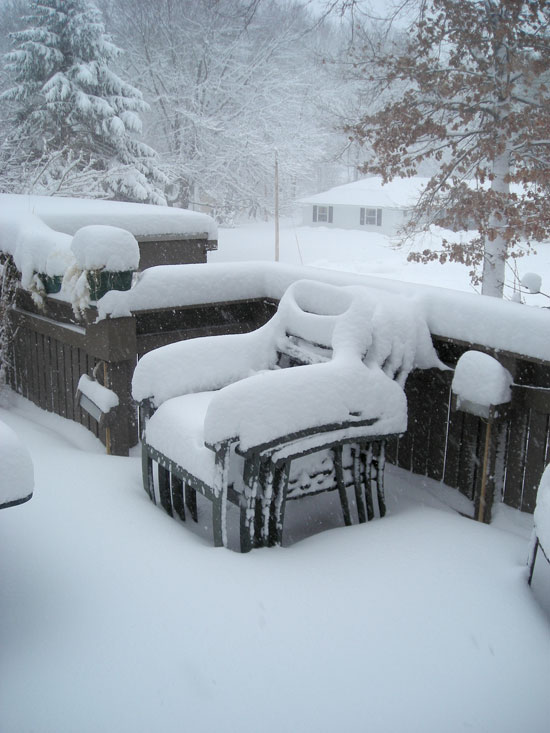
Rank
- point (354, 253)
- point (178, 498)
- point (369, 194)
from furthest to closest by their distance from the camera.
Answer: point (369, 194), point (354, 253), point (178, 498)

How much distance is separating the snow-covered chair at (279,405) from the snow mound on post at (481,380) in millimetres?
241

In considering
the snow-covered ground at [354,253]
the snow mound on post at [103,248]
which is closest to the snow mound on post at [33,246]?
the snow mound on post at [103,248]

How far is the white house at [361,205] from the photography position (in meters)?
31.8

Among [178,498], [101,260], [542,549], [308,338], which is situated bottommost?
[178,498]

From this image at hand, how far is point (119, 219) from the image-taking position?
5.59 meters

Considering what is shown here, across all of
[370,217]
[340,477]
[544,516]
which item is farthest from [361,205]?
[544,516]

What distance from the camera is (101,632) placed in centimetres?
206

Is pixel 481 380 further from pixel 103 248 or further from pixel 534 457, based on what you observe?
pixel 103 248

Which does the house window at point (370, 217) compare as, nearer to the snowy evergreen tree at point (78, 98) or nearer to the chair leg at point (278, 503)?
the snowy evergreen tree at point (78, 98)

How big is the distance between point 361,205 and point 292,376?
30510 mm

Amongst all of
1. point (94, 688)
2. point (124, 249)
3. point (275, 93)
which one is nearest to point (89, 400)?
point (124, 249)

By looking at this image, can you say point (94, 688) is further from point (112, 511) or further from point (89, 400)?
point (89, 400)

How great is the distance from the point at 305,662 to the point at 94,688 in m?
0.58

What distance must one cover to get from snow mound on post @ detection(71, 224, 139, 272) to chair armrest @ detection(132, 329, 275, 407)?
661mm
